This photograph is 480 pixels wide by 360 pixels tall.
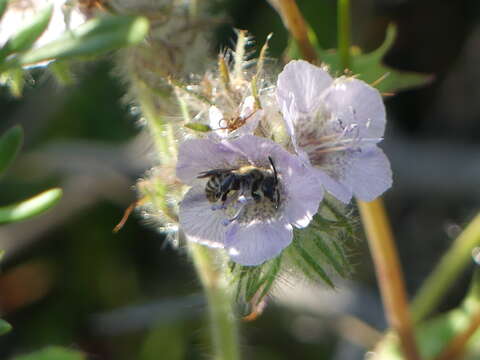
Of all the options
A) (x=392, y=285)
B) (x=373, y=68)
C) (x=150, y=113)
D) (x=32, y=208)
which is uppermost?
(x=32, y=208)

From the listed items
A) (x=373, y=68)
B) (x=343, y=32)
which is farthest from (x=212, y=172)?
(x=373, y=68)

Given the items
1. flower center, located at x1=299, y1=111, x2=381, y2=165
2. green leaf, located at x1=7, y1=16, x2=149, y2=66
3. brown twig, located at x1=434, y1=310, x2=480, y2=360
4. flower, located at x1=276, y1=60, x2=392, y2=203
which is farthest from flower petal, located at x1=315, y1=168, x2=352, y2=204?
brown twig, located at x1=434, y1=310, x2=480, y2=360

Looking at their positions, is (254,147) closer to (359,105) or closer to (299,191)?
(299,191)

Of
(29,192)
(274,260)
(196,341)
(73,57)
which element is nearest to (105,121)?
(29,192)

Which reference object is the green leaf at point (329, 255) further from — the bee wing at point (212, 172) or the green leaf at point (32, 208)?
the green leaf at point (32, 208)

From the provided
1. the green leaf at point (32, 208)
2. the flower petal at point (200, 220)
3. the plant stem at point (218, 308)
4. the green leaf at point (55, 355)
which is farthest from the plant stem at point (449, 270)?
the green leaf at point (32, 208)

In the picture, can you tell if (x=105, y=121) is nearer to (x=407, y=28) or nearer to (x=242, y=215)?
(x=407, y=28)
